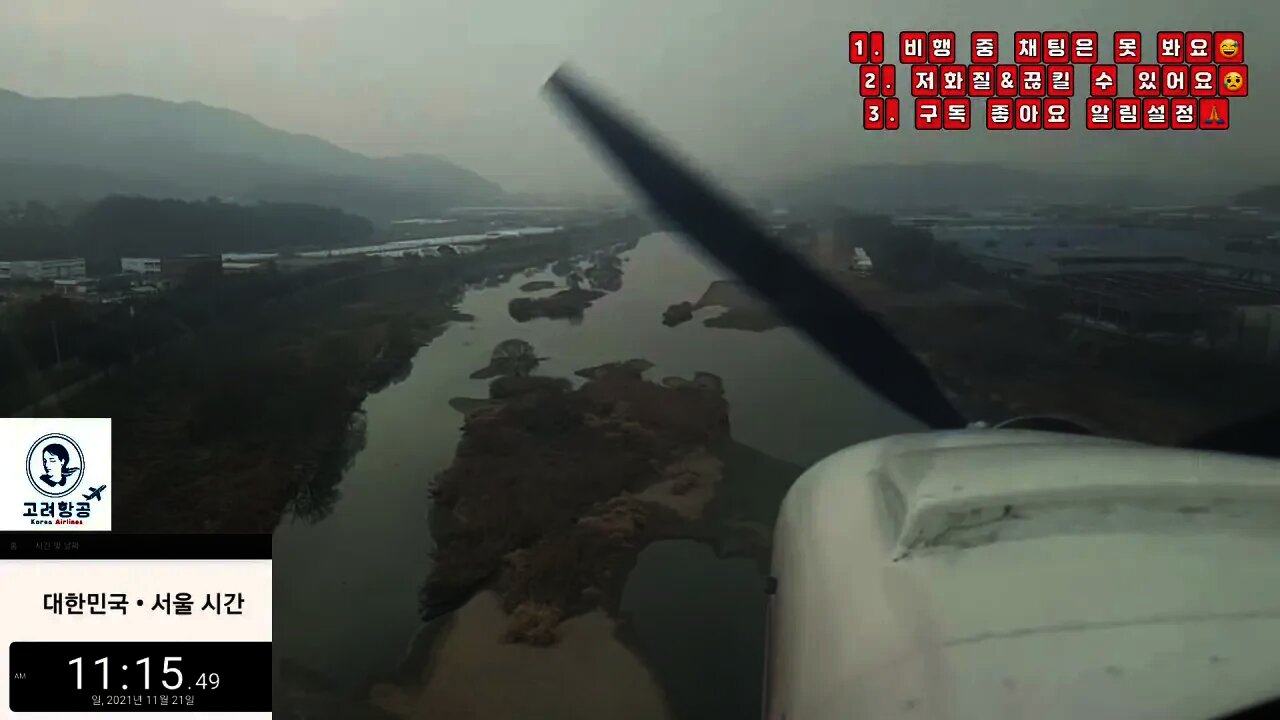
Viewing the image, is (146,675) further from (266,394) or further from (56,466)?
(266,394)

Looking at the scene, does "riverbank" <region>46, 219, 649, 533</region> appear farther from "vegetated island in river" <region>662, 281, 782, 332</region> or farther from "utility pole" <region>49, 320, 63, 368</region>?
"vegetated island in river" <region>662, 281, 782, 332</region>

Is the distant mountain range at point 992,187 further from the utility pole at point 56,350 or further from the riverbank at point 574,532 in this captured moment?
the utility pole at point 56,350

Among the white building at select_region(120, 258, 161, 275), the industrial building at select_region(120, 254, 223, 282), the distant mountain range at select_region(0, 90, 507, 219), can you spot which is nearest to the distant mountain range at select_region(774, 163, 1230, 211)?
the distant mountain range at select_region(0, 90, 507, 219)

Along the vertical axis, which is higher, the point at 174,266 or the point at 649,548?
the point at 174,266

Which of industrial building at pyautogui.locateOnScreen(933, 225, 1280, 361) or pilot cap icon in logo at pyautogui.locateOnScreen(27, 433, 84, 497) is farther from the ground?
industrial building at pyautogui.locateOnScreen(933, 225, 1280, 361)

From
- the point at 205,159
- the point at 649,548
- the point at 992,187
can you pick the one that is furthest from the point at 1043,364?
the point at 205,159
